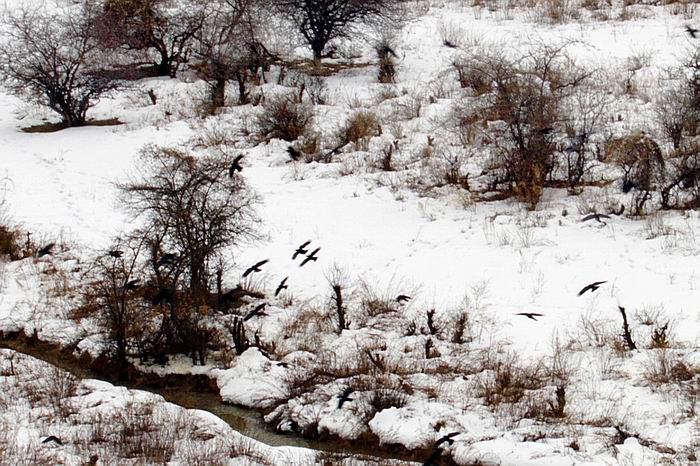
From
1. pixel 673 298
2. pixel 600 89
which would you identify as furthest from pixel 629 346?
pixel 600 89

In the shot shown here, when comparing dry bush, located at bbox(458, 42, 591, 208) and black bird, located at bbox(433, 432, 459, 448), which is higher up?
dry bush, located at bbox(458, 42, 591, 208)

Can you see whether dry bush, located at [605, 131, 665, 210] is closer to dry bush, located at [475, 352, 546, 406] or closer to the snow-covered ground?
the snow-covered ground

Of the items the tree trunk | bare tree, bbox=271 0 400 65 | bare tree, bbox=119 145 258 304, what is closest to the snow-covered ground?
the tree trunk

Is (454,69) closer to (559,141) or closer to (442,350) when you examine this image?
(559,141)

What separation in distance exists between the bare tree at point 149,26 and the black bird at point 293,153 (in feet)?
18.6

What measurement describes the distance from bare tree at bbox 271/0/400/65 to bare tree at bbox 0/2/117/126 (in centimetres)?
425

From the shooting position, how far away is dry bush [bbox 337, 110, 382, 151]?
1557cm

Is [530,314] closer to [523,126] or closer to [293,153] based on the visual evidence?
[523,126]

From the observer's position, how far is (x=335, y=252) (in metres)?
12.1

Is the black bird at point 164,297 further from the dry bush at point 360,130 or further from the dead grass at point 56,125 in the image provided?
A: the dead grass at point 56,125

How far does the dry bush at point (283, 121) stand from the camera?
1628 cm

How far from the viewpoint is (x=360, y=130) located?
15742mm

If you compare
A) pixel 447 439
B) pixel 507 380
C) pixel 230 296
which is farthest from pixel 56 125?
pixel 447 439

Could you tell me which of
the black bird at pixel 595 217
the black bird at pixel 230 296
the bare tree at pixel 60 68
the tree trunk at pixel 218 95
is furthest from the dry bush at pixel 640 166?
the bare tree at pixel 60 68
